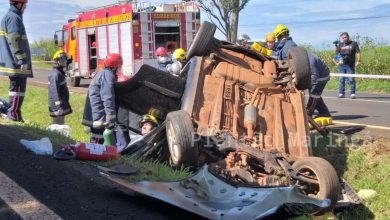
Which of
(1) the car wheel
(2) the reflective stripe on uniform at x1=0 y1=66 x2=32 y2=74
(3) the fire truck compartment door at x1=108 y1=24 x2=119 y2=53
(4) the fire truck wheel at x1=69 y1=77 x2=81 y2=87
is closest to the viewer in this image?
(1) the car wheel

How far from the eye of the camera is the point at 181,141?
508cm

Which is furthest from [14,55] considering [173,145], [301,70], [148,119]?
[301,70]

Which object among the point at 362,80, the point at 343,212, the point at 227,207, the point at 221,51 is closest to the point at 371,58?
the point at 362,80

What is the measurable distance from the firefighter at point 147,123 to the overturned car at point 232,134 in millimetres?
123

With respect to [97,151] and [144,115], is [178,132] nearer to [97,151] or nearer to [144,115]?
[97,151]

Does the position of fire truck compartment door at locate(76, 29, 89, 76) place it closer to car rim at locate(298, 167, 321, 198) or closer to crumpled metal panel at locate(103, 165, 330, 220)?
crumpled metal panel at locate(103, 165, 330, 220)

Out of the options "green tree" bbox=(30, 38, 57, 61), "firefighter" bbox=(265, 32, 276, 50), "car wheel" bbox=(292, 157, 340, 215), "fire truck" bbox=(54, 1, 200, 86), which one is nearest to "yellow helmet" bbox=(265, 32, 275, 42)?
"firefighter" bbox=(265, 32, 276, 50)

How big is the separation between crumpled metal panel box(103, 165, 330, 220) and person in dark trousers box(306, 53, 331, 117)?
4510mm

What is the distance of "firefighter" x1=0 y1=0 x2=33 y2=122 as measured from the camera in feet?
26.3

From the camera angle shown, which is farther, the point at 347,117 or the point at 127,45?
the point at 127,45

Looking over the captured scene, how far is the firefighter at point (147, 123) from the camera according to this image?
6.67m

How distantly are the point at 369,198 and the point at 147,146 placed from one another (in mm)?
2411

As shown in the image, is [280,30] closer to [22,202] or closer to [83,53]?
[22,202]

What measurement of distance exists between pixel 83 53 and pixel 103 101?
52.0ft
